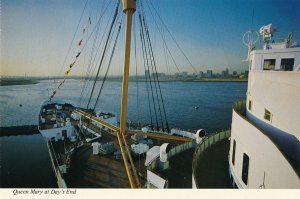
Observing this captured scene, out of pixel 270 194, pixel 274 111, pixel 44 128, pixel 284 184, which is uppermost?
pixel 274 111

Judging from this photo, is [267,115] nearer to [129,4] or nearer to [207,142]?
[207,142]

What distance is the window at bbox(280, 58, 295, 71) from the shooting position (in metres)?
4.72

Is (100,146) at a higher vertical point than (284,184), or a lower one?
lower

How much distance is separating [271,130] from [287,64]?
200 cm

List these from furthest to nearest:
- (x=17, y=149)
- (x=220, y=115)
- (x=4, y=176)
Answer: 1. (x=220, y=115)
2. (x=17, y=149)
3. (x=4, y=176)

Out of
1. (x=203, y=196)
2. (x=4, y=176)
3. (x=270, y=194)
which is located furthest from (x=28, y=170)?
(x=270, y=194)

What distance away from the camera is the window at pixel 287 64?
4.72 meters

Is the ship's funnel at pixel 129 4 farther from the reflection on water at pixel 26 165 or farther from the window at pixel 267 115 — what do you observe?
the reflection on water at pixel 26 165

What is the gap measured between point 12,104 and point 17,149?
1345 centimetres

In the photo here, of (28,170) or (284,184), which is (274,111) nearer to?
(284,184)

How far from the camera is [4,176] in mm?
9227

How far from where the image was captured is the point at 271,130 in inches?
146

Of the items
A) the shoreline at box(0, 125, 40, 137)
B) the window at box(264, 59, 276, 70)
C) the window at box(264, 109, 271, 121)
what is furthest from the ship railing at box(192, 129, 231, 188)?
the shoreline at box(0, 125, 40, 137)

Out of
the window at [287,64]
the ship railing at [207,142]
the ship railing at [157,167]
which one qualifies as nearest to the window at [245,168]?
the ship railing at [207,142]
